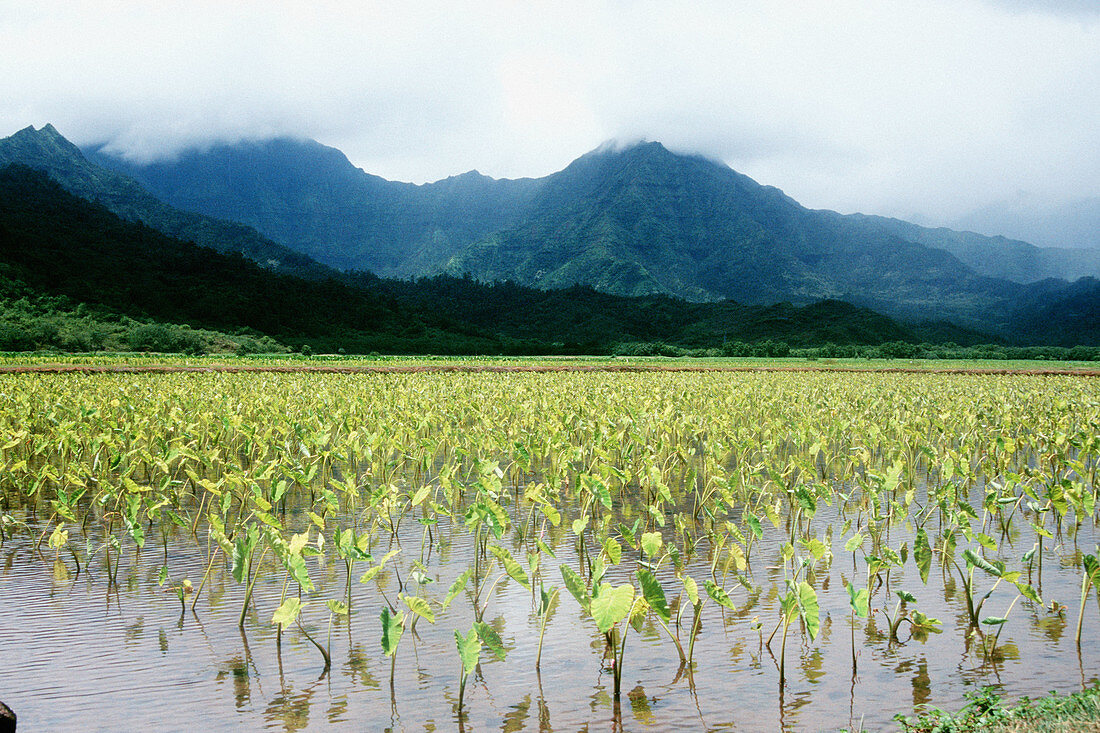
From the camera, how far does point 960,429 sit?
12609 mm

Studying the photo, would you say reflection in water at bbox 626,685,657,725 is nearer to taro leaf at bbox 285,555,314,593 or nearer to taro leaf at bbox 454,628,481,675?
taro leaf at bbox 454,628,481,675

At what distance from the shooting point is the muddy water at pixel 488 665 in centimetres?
348

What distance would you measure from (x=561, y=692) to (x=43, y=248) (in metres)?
96.1

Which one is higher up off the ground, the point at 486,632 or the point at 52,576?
the point at 486,632

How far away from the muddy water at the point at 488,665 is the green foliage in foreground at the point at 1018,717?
0.19 m

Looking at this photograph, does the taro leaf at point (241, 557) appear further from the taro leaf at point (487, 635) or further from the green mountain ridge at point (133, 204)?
the green mountain ridge at point (133, 204)

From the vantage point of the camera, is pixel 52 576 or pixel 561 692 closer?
pixel 561 692

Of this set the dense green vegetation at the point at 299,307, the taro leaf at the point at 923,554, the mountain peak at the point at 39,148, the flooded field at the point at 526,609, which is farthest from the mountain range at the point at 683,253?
the taro leaf at the point at 923,554

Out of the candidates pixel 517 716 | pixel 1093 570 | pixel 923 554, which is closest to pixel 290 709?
pixel 517 716

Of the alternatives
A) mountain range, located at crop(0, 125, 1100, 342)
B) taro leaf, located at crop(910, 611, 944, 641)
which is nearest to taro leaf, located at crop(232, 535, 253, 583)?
taro leaf, located at crop(910, 611, 944, 641)

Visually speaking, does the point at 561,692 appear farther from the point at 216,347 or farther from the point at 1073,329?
the point at 1073,329

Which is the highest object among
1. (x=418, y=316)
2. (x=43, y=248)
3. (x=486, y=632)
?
(x=43, y=248)

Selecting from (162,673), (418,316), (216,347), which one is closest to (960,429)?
(162,673)

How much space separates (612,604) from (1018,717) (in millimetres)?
1839
